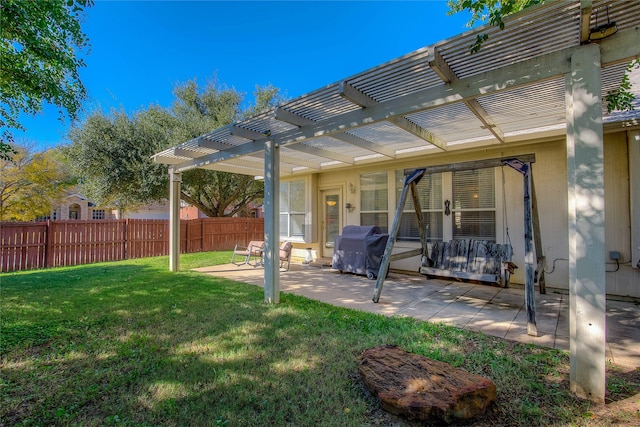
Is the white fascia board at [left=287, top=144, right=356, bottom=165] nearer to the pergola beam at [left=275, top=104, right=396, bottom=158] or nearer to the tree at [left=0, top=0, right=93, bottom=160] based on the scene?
the pergola beam at [left=275, top=104, right=396, bottom=158]

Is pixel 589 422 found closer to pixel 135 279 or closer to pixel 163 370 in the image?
pixel 163 370

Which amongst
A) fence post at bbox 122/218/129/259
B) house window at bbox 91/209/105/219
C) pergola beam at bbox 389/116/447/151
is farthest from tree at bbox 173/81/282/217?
house window at bbox 91/209/105/219

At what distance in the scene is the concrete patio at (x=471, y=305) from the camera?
9.80 feet

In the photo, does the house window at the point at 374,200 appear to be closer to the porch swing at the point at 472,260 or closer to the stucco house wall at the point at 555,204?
the stucco house wall at the point at 555,204

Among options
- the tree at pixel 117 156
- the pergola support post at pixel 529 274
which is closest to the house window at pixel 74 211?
the tree at pixel 117 156

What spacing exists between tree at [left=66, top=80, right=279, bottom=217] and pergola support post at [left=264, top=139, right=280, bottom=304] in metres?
8.36

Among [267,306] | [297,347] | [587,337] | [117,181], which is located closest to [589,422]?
[587,337]

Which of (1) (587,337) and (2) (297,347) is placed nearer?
(1) (587,337)

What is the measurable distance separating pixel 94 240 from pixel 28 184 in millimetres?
8320

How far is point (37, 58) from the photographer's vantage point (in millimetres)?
4512

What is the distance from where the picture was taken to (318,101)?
11.3 feet

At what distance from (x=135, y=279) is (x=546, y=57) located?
294 inches

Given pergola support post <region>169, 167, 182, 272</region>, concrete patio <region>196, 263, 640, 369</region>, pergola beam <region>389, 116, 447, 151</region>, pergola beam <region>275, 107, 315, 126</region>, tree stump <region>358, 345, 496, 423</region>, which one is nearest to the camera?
tree stump <region>358, 345, 496, 423</region>

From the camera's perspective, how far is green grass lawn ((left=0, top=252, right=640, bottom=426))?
1.90m
